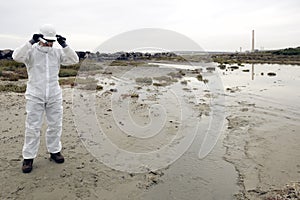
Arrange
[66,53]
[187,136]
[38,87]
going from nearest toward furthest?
1. [38,87]
2. [66,53]
3. [187,136]

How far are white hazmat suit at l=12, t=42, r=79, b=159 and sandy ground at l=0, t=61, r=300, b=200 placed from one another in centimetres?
66

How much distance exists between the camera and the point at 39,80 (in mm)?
4609

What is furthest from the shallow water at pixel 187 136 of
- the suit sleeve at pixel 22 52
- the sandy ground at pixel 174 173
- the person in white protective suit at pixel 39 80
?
the suit sleeve at pixel 22 52

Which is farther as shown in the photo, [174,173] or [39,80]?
[174,173]

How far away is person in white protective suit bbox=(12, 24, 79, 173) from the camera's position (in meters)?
4.53

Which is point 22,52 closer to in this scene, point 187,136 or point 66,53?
point 66,53

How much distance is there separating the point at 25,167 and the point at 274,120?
7708mm

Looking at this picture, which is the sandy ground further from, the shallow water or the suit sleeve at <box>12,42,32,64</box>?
the suit sleeve at <box>12,42,32,64</box>

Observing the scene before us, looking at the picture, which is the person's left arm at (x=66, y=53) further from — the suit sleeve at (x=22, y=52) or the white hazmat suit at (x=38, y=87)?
the suit sleeve at (x=22, y=52)

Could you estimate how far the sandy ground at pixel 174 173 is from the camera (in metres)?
4.27

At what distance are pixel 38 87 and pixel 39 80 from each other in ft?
0.38

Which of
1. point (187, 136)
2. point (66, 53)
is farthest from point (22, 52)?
point (187, 136)

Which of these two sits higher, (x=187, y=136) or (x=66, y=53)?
(x=66, y=53)

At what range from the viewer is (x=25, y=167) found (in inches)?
184
